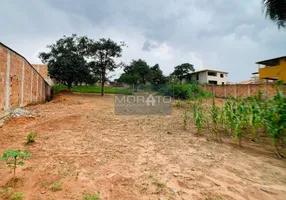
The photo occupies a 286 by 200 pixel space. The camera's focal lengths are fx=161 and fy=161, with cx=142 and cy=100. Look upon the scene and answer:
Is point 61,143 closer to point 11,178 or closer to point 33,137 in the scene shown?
point 33,137

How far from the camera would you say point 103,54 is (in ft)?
43.9

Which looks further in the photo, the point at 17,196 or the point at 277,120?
the point at 277,120

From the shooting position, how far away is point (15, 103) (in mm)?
5215

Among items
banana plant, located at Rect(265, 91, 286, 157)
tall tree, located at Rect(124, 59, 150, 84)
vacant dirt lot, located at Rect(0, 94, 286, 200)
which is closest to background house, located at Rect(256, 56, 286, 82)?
banana plant, located at Rect(265, 91, 286, 157)

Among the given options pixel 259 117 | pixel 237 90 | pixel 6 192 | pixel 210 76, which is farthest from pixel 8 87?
pixel 210 76

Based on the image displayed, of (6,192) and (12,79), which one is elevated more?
(12,79)

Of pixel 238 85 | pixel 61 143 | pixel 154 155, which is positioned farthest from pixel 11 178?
pixel 238 85

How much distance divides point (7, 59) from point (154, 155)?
4904 mm

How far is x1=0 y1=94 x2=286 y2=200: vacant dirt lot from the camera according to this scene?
1.55 metres

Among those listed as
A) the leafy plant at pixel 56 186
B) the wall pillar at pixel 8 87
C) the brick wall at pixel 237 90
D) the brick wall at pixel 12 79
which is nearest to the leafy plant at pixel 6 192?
the leafy plant at pixel 56 186

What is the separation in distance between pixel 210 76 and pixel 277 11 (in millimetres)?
25212

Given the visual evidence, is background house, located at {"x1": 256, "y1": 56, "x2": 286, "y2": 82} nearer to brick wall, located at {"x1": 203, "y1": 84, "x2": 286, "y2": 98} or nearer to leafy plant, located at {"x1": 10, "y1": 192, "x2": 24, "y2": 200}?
brick wall, located at {"x1": 203, "y1": 84, "x2": 286, "y2": 98}

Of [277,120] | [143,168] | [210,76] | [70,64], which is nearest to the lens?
[143,168]

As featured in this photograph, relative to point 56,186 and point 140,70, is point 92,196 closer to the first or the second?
point 56,186
